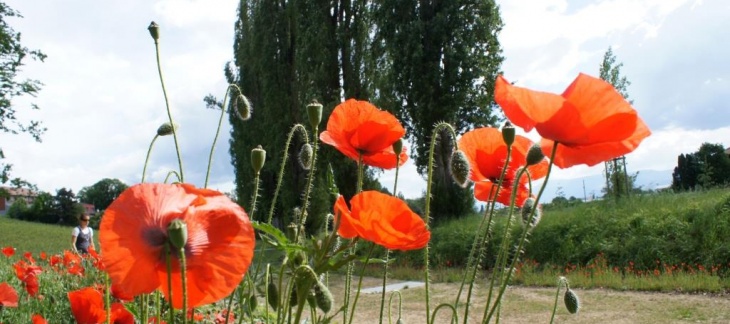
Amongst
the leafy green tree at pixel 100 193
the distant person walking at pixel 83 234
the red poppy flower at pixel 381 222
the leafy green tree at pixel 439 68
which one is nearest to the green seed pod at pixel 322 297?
Answer: the red poppy flower at pixel 381 222

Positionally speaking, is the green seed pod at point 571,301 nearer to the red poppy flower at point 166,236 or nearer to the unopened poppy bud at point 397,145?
the unopened poppy bud at point 397,145

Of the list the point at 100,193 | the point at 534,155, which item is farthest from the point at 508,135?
the point at 100,193

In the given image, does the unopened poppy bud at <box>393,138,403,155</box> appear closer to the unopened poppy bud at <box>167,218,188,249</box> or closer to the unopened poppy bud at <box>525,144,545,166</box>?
the unopened poppy bud at <box>525,144,545,166</box>

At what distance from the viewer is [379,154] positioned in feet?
3.23

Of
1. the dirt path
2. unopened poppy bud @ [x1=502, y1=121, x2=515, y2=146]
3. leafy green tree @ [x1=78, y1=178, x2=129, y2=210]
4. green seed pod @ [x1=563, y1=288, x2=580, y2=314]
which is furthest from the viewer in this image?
leafy green tree @ [x1=78, y1=178, x2=129, y2=210]

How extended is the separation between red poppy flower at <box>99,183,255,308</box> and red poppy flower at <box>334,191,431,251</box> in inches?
5.8

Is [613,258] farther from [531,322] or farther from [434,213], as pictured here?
[434,213]

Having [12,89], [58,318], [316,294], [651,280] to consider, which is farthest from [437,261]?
[316,294]

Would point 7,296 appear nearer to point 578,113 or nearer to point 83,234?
point 578,113

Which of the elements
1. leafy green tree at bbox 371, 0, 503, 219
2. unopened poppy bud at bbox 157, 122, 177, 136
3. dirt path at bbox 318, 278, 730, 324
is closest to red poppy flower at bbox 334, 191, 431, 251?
unopened poppy bud at bbox 157, 122, 177, 136

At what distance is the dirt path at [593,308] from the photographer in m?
5.86

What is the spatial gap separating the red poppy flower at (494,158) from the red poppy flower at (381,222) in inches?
11.5

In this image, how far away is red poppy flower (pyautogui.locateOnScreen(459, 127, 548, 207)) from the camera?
0.96 metres

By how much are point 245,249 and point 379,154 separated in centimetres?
46
